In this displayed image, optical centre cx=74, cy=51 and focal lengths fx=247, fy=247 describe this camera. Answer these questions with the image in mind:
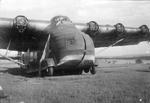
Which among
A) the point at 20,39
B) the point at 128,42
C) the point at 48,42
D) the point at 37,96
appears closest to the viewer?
the point at 37,96

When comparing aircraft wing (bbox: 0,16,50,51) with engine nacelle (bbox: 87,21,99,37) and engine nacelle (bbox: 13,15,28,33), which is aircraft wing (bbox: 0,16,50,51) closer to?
engine nacelle (bbox: 13,15,28,33)

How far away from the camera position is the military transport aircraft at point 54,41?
14.2 m

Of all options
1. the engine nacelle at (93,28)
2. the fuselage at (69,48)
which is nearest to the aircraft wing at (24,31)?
the fuselage at (69,48)

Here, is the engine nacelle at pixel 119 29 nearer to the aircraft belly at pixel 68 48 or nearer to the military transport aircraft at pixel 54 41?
the military transport aircraft at pixel 54 41

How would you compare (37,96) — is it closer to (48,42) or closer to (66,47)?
(66,47)

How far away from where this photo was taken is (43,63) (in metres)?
15.2

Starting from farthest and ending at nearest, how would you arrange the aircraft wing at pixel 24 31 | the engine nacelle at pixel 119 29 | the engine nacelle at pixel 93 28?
1. the engine nacelle at pixel 119 29
2. the engine nacelle at pixel 93 28
3. the aircraft wing at pixel 24 31

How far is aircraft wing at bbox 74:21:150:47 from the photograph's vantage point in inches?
811

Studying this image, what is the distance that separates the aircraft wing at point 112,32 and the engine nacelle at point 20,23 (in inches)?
215

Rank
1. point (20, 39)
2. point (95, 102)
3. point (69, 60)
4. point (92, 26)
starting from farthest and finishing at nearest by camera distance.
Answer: point (92, 26)
point (20, 39)
point (69, 60)
point (95, 102)

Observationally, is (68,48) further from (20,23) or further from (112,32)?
(112,32)

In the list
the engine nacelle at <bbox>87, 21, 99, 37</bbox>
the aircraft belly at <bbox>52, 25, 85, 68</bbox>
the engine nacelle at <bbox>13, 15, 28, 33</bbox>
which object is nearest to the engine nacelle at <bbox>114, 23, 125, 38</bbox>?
the engine nacelle at <bbox>87, 21, 99, 37</bbox>

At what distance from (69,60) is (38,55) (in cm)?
422

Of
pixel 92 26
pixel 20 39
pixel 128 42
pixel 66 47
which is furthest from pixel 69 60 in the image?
pixel 128 42
